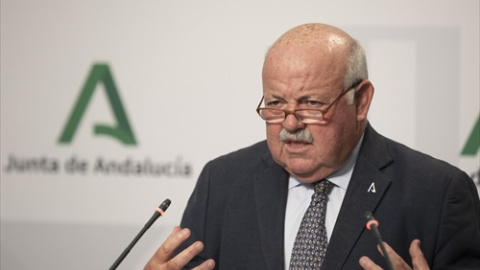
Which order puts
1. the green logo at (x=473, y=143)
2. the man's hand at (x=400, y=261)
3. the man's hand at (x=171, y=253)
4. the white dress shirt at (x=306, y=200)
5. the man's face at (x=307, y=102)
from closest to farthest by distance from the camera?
the man's hand at (x=400, y=261)
the man's hand at (x=171, y=253)
the man's face at (x=307, y=102)
the white dress shirt at (x=306, y=200)
the green logo at (x=473, y=143)

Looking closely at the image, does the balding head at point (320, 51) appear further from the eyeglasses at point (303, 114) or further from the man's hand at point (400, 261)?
the man's hand at point (400, 261)

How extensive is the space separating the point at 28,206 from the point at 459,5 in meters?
2.41

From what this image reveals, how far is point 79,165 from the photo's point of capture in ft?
12.6

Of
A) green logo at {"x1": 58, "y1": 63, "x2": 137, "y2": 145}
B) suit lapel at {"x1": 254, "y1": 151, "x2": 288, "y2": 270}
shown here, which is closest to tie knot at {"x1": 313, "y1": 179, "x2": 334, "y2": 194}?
suit lapel at {"x1": 254, "y1": 151, "x2": 288, "y2": 270}

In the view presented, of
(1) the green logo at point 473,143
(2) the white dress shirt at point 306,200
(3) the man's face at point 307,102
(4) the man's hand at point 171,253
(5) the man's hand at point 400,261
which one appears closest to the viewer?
(5) the man's hand at point 400,261

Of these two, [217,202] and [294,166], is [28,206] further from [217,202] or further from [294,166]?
[294,166]

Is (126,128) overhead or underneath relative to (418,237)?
overhead

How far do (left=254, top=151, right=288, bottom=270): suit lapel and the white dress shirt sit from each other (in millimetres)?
25

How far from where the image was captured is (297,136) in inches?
97.0

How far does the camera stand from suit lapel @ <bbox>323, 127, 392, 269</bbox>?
2.46 meters

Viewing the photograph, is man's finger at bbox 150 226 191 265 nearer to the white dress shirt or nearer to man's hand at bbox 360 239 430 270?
the white dress shirt

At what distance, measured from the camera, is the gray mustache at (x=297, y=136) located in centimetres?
246

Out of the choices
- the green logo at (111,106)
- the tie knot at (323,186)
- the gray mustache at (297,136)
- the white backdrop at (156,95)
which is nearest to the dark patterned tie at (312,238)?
the tie knot at (323,186)

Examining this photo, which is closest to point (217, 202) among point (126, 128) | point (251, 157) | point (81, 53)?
point (251, 157)
